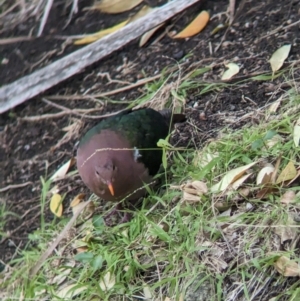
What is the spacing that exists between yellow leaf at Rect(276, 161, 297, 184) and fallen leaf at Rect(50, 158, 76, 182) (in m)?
1.50

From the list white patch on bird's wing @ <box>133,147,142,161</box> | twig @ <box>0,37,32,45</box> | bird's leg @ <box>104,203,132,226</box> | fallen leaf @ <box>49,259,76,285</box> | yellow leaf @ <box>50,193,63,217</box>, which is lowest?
yellow leaf @ <box>50,193,63,217</box>

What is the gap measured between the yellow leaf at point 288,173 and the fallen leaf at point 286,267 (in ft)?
1.28

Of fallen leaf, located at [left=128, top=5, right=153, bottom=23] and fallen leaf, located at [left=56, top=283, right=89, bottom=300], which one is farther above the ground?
fallen leaf, located at [left=128, top=5, right=153, bottom=23]

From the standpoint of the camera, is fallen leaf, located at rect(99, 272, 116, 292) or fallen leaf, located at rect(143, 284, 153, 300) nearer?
fallen leaf, located at rect(143, 284, 153, 300)

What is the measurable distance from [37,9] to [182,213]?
91.8 inches

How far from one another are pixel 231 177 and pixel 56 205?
123 centimetres

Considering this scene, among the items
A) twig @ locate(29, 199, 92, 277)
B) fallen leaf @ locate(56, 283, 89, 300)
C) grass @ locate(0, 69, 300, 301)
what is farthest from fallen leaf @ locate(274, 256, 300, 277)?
twig @ locate(29, 199, 92, 277)

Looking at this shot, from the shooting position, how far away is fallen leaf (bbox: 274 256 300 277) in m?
2.84

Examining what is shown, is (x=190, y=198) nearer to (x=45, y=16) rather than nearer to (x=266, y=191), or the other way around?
(x=266, y=191)

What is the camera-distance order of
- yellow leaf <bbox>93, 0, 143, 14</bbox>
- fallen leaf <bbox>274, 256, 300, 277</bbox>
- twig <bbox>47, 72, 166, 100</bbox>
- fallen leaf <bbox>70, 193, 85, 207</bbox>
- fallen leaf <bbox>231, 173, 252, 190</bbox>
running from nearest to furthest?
fallen leaf <bbox>274, 256, 300, 277</bbox> < fallen leaf <bbox>231, 173, 252, 190</bbox> < fallen leaf <bbox>70, 193, 85, 207</bbox> < twig <bbox>47, 72, 166, 100</bbox> < yellow leaf <bbox>93, 0, 143, 14</bbox>

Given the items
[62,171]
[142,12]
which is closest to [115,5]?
[142,12]

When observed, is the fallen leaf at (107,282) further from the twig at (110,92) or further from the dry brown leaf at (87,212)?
the twig at (110,92)

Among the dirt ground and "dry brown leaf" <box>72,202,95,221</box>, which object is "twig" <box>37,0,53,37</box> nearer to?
the dirt ground

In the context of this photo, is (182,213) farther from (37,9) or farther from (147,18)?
(37,9)
